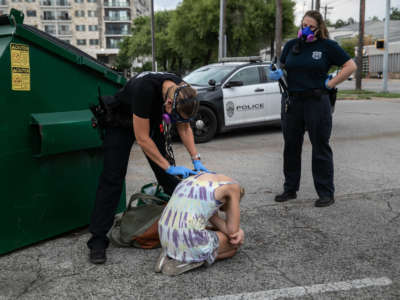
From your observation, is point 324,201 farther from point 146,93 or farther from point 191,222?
point 146,93

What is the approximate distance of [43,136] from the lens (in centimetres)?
324

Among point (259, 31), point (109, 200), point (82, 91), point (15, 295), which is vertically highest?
point (259, 31)

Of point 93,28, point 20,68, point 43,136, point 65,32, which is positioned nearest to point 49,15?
point 65,32

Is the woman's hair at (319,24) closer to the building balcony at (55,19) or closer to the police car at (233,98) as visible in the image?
the police car at (233,98)

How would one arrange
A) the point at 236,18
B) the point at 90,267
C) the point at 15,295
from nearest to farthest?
the point at 15,295 < the point at 90,267 < the point at 236,18

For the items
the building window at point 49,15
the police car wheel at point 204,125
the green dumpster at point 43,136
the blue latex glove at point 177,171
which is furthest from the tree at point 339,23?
the blue latex glove at point 177,171

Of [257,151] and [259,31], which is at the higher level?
[259,31]

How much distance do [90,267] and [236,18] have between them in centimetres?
3068

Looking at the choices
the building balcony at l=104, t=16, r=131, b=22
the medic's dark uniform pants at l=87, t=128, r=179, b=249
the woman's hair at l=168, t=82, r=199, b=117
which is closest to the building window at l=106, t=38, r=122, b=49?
the building balcony at l=104, t=16, r=131, b=22

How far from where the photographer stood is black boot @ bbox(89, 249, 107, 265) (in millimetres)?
3232

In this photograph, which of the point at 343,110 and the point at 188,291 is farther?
the point at 343,110

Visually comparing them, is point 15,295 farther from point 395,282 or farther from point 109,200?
point 395,282

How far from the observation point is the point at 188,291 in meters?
2.83

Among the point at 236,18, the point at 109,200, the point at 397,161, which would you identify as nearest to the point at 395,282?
the point at 109,200
